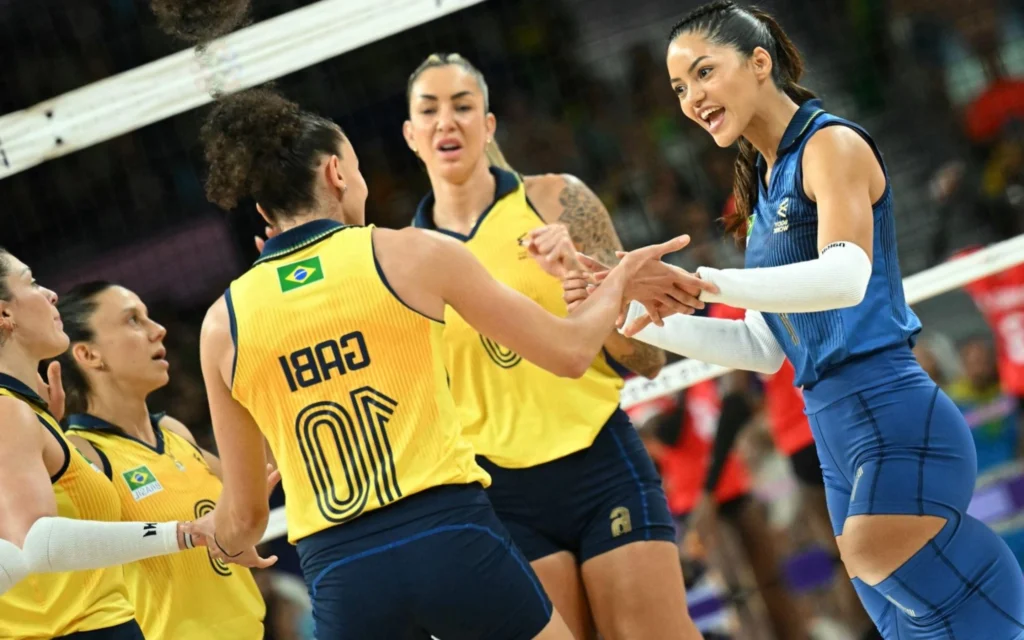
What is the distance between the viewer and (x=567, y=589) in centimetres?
363

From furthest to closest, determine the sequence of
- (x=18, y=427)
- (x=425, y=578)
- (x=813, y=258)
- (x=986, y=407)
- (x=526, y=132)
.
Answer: (x=526, y=132), (x=986, y=407), (x=18, y=427), (x=813, y=258), (x=425, y=578)

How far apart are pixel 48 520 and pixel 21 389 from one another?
1.81 ft

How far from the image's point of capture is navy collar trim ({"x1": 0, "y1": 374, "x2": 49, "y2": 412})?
352 centimetres

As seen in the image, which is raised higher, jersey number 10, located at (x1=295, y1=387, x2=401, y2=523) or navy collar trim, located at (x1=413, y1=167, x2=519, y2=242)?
navy collar trim, located at (x1=413, y1=167, x2=519, y2=242)

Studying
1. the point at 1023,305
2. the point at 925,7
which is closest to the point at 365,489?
the point at 1023,305

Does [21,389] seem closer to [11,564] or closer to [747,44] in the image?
[11,564]

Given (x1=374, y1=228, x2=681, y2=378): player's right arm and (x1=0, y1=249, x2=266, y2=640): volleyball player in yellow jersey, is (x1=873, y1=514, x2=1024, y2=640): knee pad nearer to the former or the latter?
(x1=374, y1=228, x2=681, y2=378): player's right arm

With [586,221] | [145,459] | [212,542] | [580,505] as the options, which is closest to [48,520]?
[212,542]

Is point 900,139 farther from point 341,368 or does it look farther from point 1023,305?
point 341,368

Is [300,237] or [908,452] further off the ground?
[300,237]

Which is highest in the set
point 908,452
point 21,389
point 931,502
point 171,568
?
point 21,389

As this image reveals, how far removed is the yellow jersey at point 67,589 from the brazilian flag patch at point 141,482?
22cm

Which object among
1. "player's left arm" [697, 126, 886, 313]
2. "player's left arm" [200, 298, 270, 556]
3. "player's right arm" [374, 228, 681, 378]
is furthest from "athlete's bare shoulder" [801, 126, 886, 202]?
"player's left arm" [200, 298, 270, 556]

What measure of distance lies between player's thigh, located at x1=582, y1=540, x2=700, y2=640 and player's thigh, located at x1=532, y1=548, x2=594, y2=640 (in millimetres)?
44
